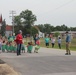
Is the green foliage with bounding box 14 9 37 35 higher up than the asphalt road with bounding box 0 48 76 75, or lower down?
higher up

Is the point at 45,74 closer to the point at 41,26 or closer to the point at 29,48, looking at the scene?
the point at 29,48

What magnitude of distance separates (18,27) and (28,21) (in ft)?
19.7

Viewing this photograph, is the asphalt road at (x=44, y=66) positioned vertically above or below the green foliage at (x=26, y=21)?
below

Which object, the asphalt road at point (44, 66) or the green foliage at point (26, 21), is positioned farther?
the green foliage at point (26, 21)

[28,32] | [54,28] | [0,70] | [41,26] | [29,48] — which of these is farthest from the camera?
[54,28]

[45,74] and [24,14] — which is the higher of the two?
[24,14]

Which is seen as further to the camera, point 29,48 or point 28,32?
point 28,32

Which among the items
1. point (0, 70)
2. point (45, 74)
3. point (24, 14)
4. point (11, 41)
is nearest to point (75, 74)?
point (45, 74)

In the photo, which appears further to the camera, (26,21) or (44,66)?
(26,21)

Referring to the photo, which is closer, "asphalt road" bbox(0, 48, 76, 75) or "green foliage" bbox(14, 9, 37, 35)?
"asphalt road" bbox(0, 48, 76, 75)

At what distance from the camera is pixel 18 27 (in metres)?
143

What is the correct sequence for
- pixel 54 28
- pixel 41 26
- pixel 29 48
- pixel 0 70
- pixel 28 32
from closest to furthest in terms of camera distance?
pixel 0 70, pixel 29 48, pixel 28 32, pixel 41 26, pixel 54 28

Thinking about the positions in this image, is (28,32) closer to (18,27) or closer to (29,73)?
(18,27)

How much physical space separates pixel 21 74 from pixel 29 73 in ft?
1.30
